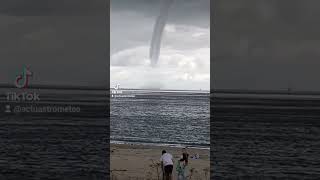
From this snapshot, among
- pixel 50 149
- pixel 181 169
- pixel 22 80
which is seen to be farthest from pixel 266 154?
pixel 181 169

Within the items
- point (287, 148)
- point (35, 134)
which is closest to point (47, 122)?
point (35, 134)

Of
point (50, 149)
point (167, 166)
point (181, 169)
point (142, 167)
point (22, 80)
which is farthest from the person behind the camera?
point (50, 149)

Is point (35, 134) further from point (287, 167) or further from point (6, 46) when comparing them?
point (287, 167)

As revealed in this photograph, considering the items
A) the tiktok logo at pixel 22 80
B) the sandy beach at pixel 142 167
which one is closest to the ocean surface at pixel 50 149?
the tiktok logo at pixel 22 80

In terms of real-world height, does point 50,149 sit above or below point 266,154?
above

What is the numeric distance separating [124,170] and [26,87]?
310 inches

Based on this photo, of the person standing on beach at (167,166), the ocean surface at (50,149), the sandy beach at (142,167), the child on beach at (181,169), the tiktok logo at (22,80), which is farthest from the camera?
the ocean surface at (50,149)

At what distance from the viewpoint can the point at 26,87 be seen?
30.9 meters

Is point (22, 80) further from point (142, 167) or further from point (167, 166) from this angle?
point (167, 166)

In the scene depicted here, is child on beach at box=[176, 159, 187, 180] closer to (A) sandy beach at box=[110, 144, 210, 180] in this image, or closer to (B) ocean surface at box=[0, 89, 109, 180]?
(A) sandy beach at box=[110, 144, 210, 180]

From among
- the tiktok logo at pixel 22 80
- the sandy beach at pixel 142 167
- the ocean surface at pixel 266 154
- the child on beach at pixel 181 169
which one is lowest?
the ocean surface at pixel 266 154

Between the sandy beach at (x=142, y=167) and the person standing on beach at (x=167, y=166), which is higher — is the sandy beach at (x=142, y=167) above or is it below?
below

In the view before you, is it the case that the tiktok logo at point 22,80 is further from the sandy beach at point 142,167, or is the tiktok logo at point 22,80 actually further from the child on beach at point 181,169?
the child on beach at point 181,169

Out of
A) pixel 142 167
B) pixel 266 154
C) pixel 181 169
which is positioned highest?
pixel 181 169
